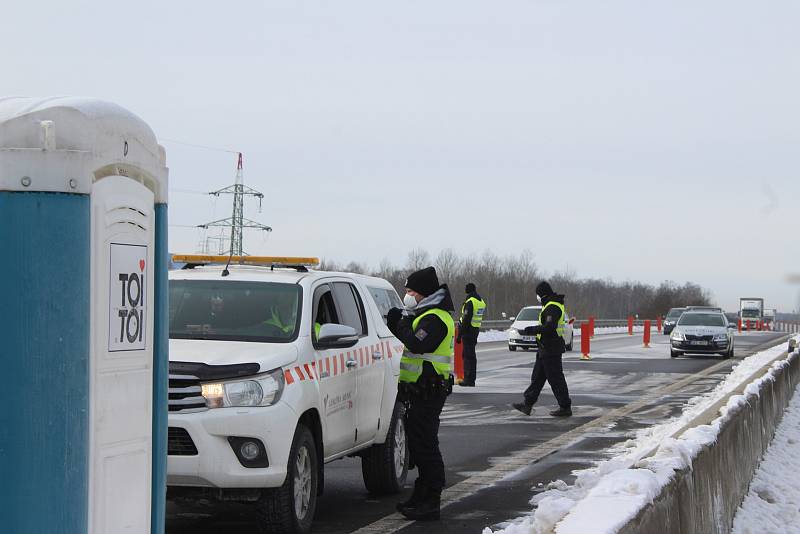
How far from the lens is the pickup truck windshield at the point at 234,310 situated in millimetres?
8375

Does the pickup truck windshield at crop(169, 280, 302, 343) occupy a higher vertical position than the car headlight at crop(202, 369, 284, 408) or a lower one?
higher

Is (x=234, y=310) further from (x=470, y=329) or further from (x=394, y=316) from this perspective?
(x=470, y=329)

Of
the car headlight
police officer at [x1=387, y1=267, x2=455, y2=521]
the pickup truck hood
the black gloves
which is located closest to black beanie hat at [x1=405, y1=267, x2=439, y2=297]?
police officer at [x1=387, y1=267, x2=455, y2=521]

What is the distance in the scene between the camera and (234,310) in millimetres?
8641

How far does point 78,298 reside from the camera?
4.02 meters

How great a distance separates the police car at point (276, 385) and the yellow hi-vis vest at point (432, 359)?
1.29 feet

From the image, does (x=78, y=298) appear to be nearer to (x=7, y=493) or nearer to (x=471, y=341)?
(x=7, y=493)

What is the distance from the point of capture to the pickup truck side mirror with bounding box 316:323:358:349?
8.30m

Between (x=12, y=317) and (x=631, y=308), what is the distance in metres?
146

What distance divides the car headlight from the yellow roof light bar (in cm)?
183

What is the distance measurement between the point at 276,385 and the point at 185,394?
0.60m

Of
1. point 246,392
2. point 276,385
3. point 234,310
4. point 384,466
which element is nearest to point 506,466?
point 384,466

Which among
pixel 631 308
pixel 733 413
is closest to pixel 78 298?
pixel 733 413

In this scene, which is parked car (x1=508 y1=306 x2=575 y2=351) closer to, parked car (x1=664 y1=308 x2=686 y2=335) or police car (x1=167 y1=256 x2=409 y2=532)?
parked car (x1=664 y1=308 x2=686 y2=335)
